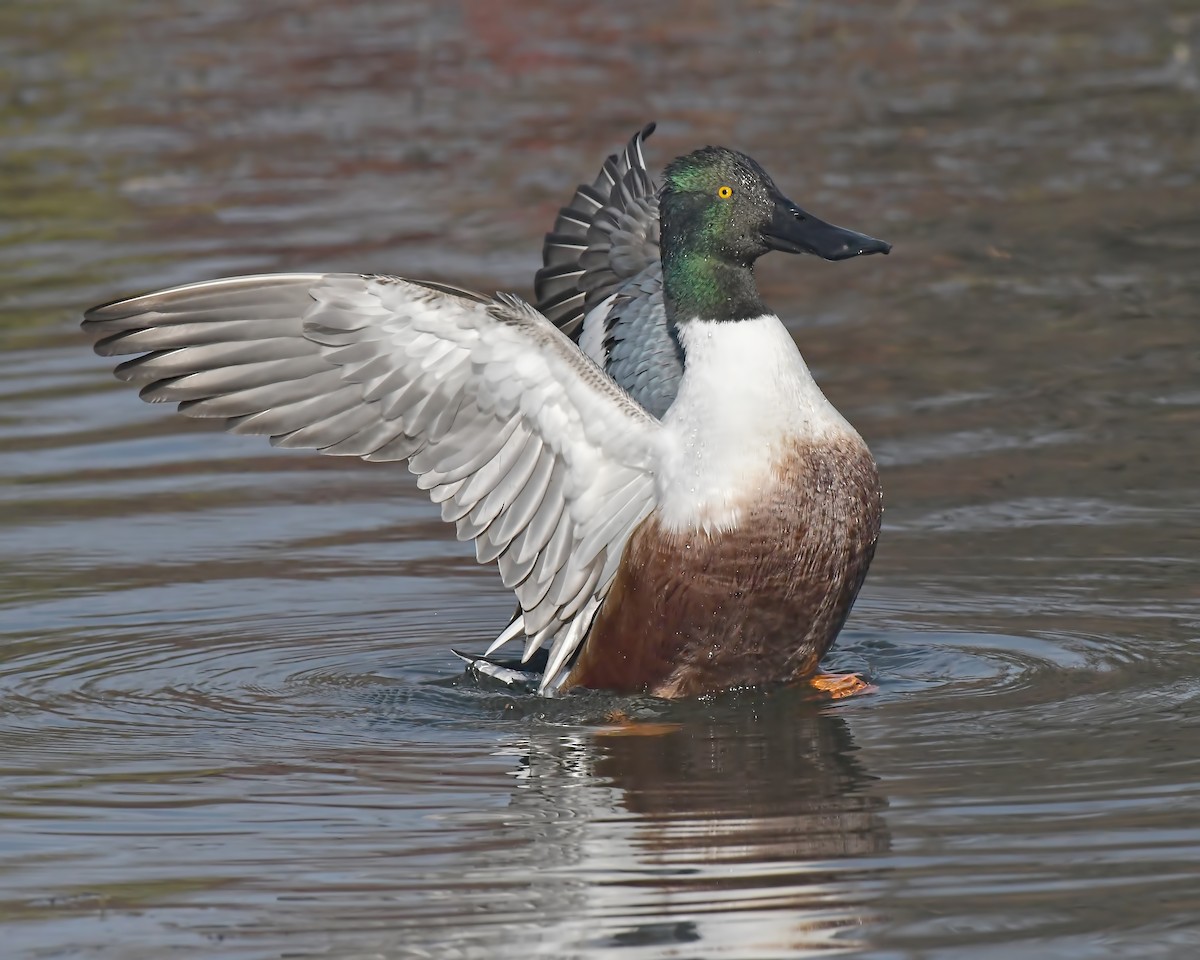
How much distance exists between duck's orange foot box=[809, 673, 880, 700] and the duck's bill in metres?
1.23

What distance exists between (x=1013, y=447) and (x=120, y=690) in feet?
12.2

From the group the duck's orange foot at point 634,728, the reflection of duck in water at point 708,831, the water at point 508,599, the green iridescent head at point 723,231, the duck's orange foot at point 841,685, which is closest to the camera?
the reflection of duck in water at point 708,831

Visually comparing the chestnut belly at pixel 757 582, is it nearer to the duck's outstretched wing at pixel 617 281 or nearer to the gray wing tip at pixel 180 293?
the duck's outstretched wing at pixel 617 281

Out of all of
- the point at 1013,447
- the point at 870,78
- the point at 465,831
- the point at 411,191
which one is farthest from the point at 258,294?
the point at 870,78

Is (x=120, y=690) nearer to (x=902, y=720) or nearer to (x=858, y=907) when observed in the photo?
(x=902, y=720)

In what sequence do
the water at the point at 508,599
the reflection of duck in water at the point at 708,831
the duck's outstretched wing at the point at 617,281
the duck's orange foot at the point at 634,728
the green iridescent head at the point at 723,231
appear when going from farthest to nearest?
the duck's outstretched wing at the point at 617,281, the green iridescent head at the point at 723,231, the duck's orange foot at the point at 634,728, the water at the point at 508,599, the reflection of duck in water at the point at 708,831

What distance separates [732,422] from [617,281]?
1.74 m

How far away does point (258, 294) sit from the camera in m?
6.14

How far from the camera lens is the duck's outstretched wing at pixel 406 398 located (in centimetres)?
601

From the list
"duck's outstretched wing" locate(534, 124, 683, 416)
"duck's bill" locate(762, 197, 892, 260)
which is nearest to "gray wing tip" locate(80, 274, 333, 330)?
"duck's bill" locate(762, 197, 892, 260)

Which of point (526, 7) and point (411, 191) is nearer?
point (411, 191)

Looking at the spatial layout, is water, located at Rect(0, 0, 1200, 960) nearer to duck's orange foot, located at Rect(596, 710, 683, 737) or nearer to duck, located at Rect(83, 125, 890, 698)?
duck's orange foot, located at Rect(596, 710, 683, 737)

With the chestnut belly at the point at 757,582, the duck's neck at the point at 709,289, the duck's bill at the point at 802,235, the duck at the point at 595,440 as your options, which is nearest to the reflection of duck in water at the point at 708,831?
the chestnut belly at the point at 757,582

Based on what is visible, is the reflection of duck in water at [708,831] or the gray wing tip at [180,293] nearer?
the reflection of duck in water at [708,831]
